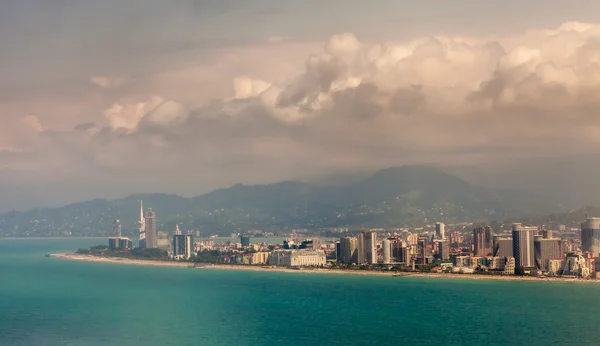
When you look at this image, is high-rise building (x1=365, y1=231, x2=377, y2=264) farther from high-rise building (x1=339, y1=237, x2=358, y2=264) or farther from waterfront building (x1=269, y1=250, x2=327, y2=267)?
waterfront building (x1=269, y1=250, x2=327, y2=267)

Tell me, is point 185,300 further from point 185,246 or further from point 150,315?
point 185,246

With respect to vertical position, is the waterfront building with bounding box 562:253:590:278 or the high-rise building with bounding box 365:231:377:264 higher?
the high-rise building with bounding box 365:231:377:264

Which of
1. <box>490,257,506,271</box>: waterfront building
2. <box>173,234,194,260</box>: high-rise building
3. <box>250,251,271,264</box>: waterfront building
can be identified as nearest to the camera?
<box>490,257,506,271</box>: waterfront building

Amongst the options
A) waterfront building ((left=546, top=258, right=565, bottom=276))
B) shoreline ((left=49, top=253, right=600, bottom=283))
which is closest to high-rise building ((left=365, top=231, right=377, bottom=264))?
shoreline ((left=49, top=253, right=600, bottom=283))

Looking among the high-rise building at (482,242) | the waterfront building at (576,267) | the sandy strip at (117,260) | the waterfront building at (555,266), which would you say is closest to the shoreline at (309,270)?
the sandy strip at (117,260)

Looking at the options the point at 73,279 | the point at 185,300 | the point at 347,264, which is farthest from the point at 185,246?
the point at 185,300
